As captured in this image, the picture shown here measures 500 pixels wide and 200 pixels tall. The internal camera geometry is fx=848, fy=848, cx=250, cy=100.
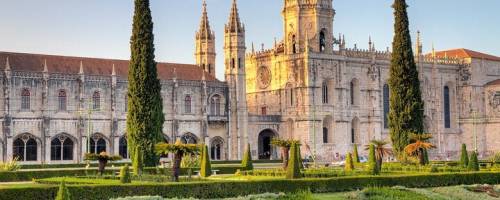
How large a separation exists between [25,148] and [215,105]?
18.0m

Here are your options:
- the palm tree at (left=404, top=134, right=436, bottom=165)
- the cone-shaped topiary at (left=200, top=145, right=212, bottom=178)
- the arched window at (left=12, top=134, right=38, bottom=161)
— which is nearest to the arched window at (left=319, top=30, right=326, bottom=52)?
the palm tree at (left=404, top=134, right=436, bottom=165)

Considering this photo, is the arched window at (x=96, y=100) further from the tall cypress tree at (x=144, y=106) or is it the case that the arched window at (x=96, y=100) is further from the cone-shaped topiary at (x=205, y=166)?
the cone-shaped topiary at (x=205, y=166)

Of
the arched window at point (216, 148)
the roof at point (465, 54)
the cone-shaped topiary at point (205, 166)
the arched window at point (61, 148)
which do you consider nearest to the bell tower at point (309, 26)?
the arched window at point (216, 148)

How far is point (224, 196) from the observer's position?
34.9 metres

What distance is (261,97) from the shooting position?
85.4m

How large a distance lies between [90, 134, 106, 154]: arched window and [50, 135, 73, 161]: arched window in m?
1.73

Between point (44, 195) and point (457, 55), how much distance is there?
7162 cm

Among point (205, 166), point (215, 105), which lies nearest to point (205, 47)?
point (215, 105)

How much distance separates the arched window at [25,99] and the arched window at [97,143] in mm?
5930

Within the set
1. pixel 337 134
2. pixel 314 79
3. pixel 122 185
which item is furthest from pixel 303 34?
pixel 122 185

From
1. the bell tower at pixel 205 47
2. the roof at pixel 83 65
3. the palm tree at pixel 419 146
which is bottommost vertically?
the palm tree at pixel 419 146

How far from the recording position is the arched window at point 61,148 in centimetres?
6656

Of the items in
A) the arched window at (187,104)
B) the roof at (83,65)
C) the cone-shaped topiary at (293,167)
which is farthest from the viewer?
the arched window at (187,104)

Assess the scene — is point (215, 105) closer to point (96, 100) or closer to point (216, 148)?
point (216, 148)
